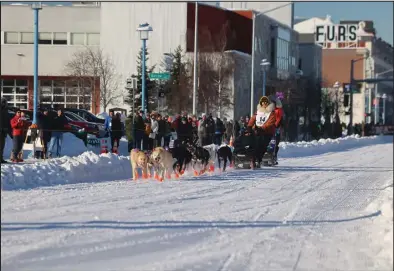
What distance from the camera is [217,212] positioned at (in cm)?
1126

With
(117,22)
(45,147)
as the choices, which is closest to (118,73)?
(117,22)

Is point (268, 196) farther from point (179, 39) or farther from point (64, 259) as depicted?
point (179, 39)

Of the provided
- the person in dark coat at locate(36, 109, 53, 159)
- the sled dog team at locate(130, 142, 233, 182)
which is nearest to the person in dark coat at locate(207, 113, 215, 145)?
the person in dark coat at locate(36, 109, 53, 159)

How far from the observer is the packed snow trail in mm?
6742

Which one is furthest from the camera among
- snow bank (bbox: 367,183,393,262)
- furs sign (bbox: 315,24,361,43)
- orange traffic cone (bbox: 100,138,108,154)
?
furs sign (bbox: 315,24,361,43)

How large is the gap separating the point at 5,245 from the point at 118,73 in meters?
42.7

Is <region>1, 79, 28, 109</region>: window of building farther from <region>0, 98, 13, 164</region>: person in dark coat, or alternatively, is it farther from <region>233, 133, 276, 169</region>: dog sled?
<region>233, 133, 276, 169</region>: dog sled

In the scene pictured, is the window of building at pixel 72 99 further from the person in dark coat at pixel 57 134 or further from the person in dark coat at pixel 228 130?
the person in dark coat at pixel 57 134

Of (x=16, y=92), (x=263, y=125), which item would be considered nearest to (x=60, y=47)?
(x=16, y=92)

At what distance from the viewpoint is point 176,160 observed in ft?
58.5

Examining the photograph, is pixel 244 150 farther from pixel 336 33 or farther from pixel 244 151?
pixel 336 33

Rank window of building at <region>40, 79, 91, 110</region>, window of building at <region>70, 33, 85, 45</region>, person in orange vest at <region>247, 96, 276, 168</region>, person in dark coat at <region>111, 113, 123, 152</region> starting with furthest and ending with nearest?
window of building at <region>70, 33, 85, 45</region> → window of building at <region>40, 79, 91, 110</region> → person in dark coat at <region>111, 113, 123, 152</region> → person in orange vest at <region>247, 96, 276, 168</region>

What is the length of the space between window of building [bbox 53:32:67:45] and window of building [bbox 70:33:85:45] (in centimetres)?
79

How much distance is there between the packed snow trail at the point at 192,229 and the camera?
6.74m
